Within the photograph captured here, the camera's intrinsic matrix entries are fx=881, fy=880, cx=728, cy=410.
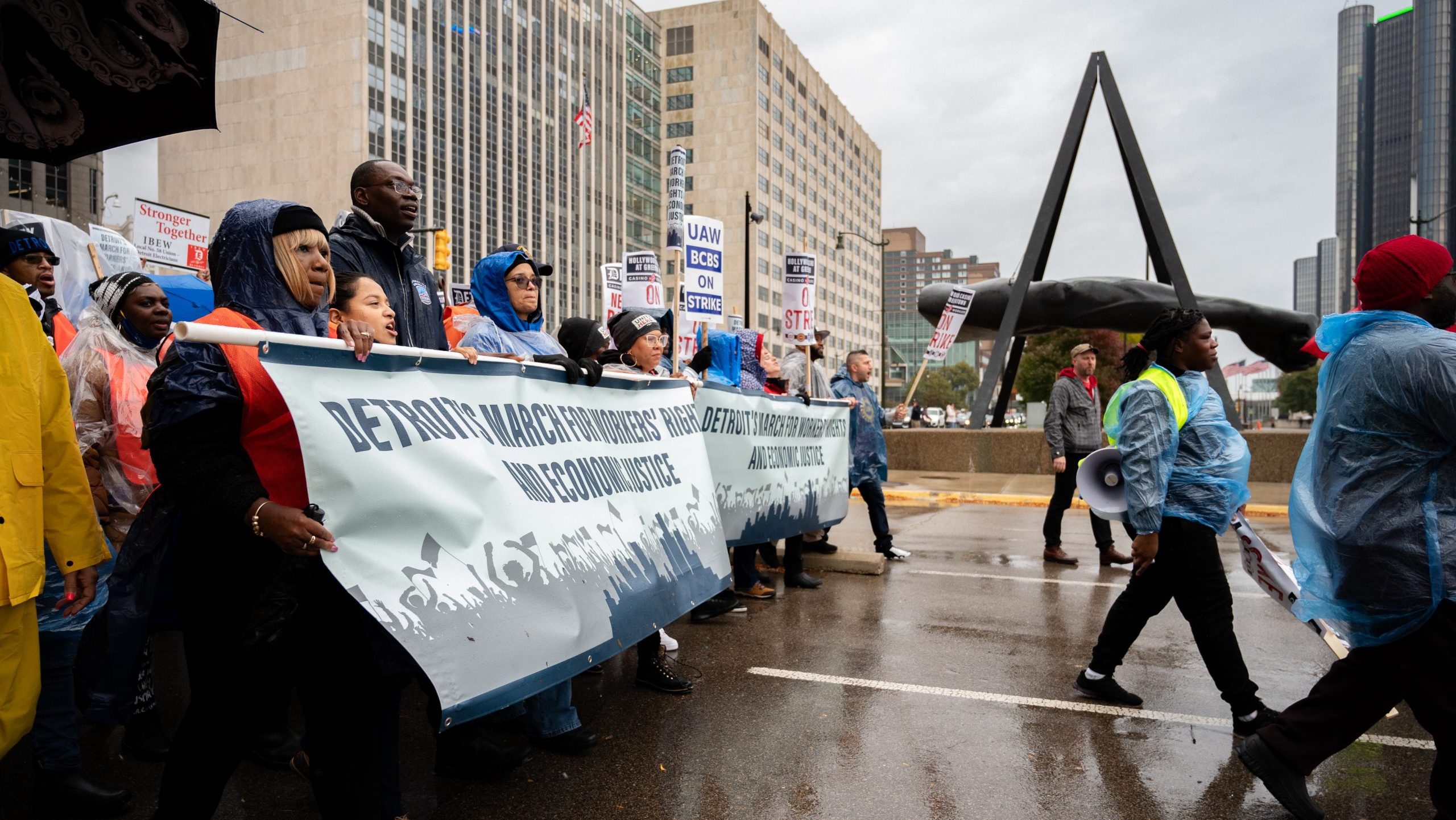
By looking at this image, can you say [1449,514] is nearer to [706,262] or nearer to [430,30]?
[706,262]

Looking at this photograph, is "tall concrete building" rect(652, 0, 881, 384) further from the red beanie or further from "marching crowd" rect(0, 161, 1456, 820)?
the red beanie

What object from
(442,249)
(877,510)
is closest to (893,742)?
(877,510)

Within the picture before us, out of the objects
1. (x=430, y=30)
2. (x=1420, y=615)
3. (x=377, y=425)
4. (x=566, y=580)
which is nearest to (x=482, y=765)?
(x=566, y=580)

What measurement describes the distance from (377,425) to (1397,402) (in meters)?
3.03

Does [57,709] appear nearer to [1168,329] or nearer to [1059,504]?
[1168,329]

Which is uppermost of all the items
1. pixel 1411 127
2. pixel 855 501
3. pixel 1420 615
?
pixel 1411 127

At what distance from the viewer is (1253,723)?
3738 mm

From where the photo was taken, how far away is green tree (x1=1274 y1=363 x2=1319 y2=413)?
90006 millimetres

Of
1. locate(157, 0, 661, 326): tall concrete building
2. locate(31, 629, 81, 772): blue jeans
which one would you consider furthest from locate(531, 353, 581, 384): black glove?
locate(157, 0, 661, 326): tall concrete building

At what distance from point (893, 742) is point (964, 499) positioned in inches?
383

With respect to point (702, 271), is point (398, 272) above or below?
below

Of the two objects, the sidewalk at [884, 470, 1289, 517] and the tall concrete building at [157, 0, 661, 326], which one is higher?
the tall concrete building at [157, 0, 661, 326]

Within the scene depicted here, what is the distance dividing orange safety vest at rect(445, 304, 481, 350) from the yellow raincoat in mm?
1803

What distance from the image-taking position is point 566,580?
3.03 meters
